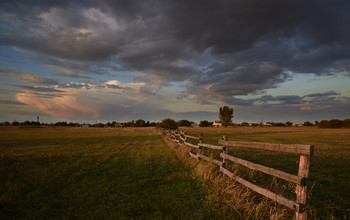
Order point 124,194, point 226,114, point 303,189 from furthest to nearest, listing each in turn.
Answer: point 226,114 → point 124,194 → point 303,189

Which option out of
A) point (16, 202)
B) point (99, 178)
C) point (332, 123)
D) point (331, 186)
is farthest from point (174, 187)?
point (332, 123)

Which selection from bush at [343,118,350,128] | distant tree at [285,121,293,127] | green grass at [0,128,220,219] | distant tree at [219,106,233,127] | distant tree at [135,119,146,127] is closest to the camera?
green grass at [0,128,220,219]

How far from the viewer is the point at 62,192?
20.1ft

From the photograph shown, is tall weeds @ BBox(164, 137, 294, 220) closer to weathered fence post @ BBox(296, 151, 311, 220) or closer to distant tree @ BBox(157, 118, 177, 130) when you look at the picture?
weathered fence post @ BBox(296, 151, 311, 220)

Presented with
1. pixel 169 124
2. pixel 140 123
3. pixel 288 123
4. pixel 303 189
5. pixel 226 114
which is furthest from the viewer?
pixel 140 123

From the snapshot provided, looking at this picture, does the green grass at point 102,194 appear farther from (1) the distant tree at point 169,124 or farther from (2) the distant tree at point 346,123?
(2) the distant tree at point 346,123

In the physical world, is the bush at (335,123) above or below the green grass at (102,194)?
above

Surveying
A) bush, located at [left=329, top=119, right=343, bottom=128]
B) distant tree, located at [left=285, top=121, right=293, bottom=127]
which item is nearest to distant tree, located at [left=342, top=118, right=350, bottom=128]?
bush, located at [left=329, top=119, right=343, bottom=128]

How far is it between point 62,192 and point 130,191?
2405 mm

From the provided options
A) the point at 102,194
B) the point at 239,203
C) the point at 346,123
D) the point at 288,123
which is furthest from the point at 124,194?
the point at 288,123

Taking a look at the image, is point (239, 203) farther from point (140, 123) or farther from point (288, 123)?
point (288, 123)

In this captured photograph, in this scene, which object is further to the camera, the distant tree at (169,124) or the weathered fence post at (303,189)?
the distant tree at (169,124)

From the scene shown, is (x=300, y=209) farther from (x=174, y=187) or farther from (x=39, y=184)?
(x=39, y=184)

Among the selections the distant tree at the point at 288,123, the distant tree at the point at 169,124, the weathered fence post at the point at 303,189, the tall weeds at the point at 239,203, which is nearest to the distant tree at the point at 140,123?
the distant tree at the point at 169,124
